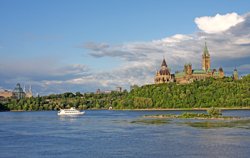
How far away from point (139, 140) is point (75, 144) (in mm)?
8836

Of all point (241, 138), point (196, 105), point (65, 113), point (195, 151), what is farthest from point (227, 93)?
point (195, 151)

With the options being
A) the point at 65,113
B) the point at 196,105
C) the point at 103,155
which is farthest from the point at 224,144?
the point at 196,105

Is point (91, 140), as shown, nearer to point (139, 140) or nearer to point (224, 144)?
point (139, 140)

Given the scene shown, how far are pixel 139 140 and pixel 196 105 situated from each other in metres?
138

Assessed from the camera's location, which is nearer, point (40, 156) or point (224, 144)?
point (40, 156)

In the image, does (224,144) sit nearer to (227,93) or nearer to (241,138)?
(241,138)

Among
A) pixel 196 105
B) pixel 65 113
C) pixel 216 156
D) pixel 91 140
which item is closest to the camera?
pixel 216 156

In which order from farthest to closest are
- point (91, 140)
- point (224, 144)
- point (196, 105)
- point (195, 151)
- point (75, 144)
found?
point (196, 105) < point (91, 140) < point (75, 144) < point (224, 144) < point (195, 151)

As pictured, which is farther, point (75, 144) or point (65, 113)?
point (65, 113)

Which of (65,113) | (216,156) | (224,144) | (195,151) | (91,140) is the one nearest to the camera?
(216,156)

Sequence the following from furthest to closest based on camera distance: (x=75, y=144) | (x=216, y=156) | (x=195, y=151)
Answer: (x=75, y=144)
(x=195, y=151)
(x=216, y=156)

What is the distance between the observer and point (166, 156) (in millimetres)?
45781

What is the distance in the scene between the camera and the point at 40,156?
157 feet

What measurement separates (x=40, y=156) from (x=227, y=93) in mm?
156975
